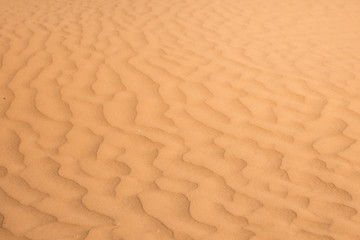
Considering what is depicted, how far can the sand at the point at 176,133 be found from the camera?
8.43ft

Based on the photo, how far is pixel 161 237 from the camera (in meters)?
2.41

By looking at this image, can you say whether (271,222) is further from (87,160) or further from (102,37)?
(102,37)

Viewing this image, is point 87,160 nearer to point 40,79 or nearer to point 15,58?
point 40,79

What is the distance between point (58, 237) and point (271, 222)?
1.08 m

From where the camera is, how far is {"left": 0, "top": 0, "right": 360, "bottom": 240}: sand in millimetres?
2570

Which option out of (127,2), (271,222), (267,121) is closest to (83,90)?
(267,121)

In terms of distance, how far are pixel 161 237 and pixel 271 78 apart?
2.49 meters

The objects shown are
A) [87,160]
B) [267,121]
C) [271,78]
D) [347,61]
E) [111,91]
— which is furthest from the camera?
[347,61]

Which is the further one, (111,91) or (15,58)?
(15,58)

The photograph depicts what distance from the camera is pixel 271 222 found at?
2.55m

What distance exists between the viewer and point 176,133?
3.44 meters

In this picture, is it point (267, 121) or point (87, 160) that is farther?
point (267, 121)

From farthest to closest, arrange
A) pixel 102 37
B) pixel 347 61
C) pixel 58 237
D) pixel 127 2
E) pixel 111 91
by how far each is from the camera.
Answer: pixel 127 2, pixel 102 37, pixel 347 61, pixel 111 91, pixel 58 237

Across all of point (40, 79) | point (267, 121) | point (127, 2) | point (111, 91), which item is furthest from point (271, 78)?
point (127, 2)
